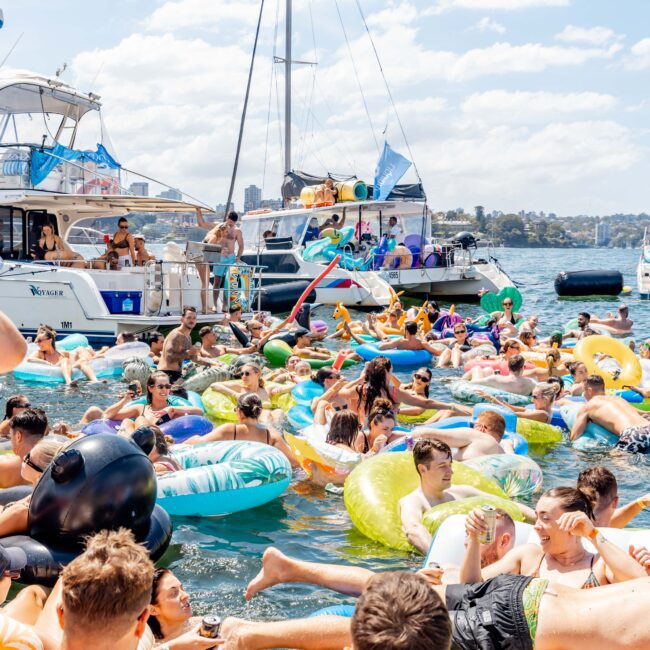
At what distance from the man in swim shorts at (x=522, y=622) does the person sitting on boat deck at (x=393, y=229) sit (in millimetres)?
22546

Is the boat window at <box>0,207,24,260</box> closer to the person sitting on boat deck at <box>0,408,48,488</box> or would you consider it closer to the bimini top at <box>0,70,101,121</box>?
the bimini top at <box>0,70,101,121</box>

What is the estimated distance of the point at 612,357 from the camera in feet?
38.9

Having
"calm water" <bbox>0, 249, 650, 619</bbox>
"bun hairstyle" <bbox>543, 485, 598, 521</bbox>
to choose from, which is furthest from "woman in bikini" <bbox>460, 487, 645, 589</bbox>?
"calm water" <bbox>0, 249, 650, 619</bbox>

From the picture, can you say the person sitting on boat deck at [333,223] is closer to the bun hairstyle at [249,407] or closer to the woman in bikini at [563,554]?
the bun hairstyle at [249,407]

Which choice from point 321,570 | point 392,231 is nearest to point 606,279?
point 392,231

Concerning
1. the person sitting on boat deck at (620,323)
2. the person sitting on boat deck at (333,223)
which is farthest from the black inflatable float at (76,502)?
the person sitting on boat deck at (333,223)

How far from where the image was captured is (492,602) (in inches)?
146

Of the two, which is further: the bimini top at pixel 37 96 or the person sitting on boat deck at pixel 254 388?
the bimini top at pixel 37 96

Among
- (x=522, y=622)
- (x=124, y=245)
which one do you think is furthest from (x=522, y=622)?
(x=124, y=245)

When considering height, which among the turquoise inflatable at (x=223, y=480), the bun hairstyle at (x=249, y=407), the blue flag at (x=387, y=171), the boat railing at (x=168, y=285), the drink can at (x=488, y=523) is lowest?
the turquoise inflatable at (x=223, y=480)

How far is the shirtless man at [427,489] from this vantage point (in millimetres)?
5918

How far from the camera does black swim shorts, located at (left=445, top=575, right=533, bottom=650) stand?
359cm

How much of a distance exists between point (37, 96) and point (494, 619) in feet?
50.1

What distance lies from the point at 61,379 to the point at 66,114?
7.11m
